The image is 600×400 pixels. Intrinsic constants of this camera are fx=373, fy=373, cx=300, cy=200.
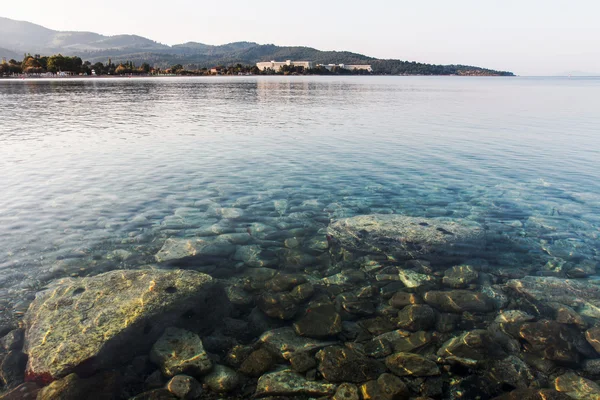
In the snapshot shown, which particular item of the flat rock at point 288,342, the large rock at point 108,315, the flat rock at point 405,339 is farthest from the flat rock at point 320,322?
the large rock at point 108,315

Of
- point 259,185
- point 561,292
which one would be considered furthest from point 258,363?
point 259,185

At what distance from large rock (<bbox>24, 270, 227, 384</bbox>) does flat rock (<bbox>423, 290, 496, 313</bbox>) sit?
6.05 m

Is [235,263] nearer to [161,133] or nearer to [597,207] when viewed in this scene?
[597,207]

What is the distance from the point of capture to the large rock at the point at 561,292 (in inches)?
410

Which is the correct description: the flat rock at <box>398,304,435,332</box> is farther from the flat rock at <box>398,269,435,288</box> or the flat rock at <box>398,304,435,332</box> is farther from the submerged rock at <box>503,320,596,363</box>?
the submerged rock at <box>503,320,596,363</box>

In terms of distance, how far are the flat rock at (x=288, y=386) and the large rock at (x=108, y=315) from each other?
2.57 meters

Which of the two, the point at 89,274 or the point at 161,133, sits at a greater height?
the point at 161,133

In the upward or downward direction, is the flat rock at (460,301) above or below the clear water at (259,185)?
below

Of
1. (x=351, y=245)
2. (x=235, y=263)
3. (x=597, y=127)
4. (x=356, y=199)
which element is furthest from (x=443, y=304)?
(x=597, y=127)

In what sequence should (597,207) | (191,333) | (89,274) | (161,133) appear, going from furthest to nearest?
1. (161,133)
2. (597,207)
3. (89,274)
4. (191,333)

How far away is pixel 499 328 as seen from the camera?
964 centimetres

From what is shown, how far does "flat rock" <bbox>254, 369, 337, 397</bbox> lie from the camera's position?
752 cm

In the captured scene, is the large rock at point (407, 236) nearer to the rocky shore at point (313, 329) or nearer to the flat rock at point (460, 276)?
the rocky shore at point (313, 329)

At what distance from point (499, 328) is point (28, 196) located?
2062cm
